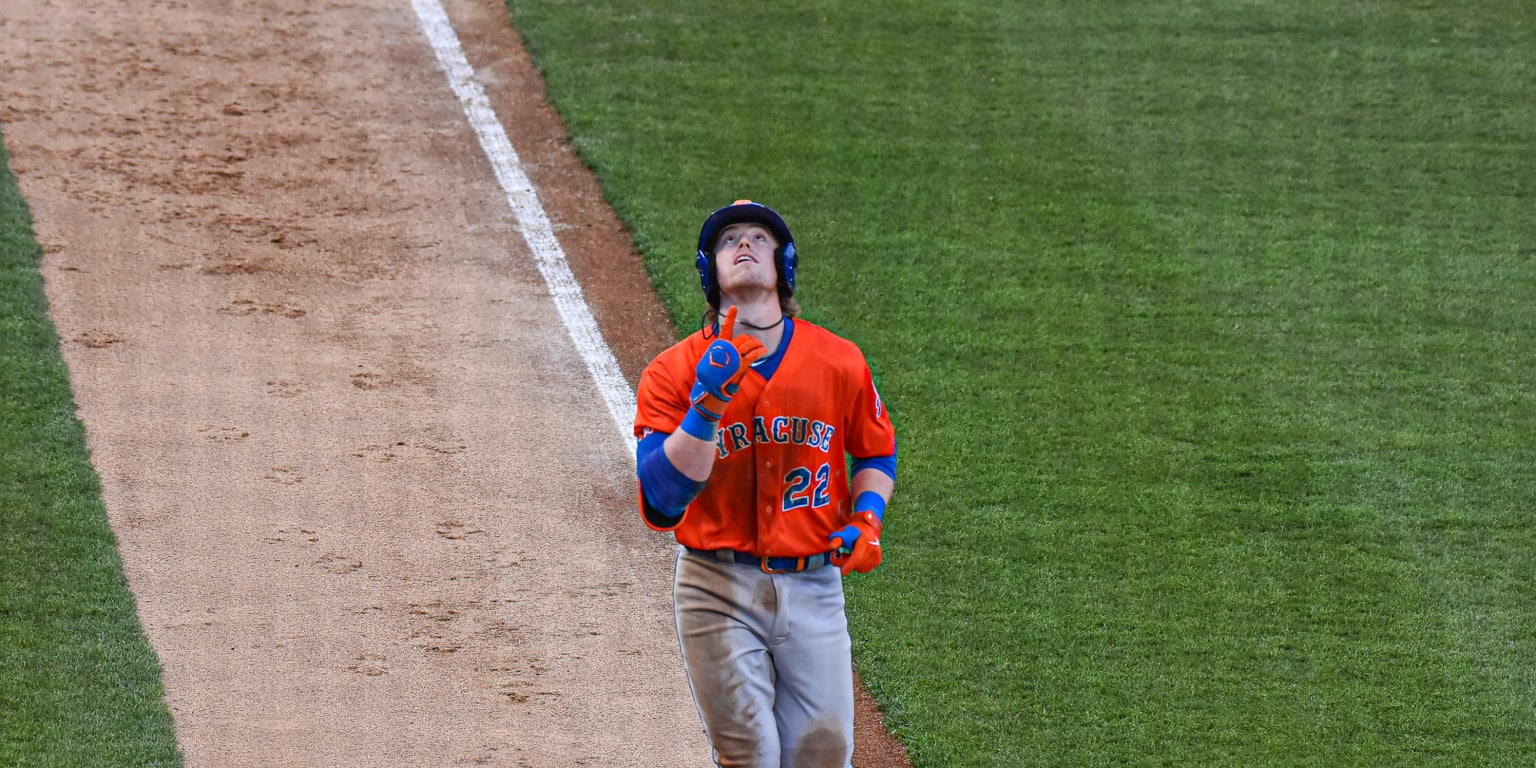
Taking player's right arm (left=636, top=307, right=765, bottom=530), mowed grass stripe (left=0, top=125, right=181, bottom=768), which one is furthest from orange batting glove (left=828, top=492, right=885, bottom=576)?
mowed grass stripe (left=0, top=125, right=181, bottom=768)

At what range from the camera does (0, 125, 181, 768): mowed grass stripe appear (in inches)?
212

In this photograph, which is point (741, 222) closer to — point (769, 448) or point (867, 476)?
point (769, 448)

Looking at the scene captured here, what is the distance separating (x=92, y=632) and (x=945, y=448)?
11.9 feet

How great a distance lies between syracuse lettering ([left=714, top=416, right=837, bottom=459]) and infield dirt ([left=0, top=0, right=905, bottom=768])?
1.72 m

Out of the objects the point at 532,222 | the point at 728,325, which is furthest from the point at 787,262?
the point at 532,222

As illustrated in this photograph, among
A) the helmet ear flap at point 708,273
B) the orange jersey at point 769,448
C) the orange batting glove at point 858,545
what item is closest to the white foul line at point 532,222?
the helmet ear flap at point 708,273

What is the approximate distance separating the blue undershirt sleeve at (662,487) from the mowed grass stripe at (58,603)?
2212 mm

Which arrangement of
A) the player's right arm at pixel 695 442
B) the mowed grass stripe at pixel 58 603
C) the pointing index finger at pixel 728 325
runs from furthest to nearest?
the mowed grass stripe at pixel 58 603
the pointing index finger at pixel 728 325
the player's right arm at pixel 695 442

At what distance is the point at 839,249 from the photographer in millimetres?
8984

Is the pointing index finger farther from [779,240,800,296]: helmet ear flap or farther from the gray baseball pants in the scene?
the gray baseball pants

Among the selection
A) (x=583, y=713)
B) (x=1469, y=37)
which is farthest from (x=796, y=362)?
(x=1469, y=37)

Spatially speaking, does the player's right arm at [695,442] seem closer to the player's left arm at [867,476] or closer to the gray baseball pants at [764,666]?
the gray baseball pants at [764,666]

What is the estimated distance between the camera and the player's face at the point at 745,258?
4.23 meters

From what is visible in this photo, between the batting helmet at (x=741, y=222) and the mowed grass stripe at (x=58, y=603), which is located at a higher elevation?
the batting helmet at (x=741, y=222)
